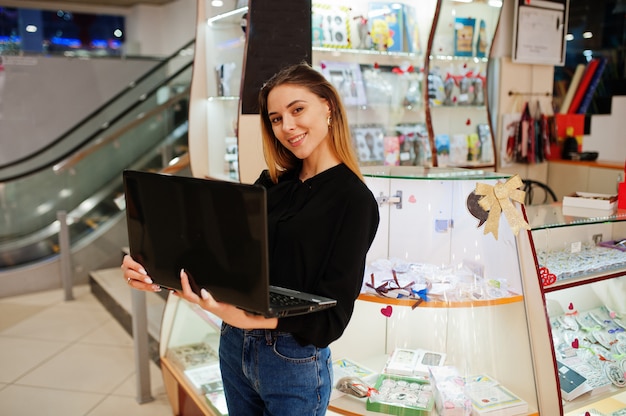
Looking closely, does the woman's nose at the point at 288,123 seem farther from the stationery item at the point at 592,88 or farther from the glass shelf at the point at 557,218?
the stationery item at the point at 592,88

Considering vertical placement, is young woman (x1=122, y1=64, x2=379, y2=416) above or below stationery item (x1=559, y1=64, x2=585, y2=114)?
below

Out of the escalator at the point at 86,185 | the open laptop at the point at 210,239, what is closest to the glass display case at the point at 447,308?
the open laptop at the point at 210,239

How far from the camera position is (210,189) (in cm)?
126

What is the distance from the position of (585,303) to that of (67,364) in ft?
10.8

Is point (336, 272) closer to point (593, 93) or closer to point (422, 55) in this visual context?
point (422, 55)

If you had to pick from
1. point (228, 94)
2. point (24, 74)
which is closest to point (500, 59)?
point (228, 94)

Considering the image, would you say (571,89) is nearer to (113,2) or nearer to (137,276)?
(137,276)

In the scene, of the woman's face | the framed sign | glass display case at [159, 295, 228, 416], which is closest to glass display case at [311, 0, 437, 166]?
the framed sign

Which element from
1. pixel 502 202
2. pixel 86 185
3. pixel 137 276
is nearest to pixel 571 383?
pixel 502 202

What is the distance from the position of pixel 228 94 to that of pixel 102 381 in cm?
202

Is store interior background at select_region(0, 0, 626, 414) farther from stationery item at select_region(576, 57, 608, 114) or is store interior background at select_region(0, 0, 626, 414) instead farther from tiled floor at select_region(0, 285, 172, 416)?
tiled floor at select_region(0, 285, 172, 416)

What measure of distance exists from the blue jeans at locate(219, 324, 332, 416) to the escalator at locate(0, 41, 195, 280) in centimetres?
419

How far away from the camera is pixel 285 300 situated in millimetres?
1314

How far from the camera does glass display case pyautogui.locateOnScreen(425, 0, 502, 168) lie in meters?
4.53
